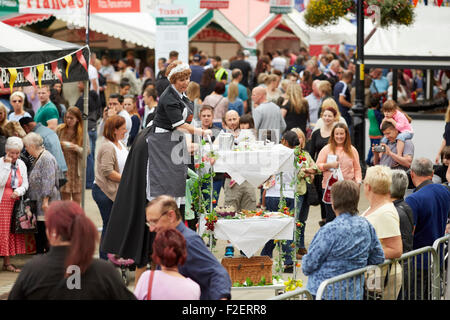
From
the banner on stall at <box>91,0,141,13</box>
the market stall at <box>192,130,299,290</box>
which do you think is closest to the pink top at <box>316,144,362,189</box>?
the market stall at <box>192,130,299,290</box>

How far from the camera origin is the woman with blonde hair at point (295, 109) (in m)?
14.2

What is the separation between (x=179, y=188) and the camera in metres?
7.95

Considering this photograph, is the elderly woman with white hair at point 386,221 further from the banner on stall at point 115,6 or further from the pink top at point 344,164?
the banner on stall at point 115,6

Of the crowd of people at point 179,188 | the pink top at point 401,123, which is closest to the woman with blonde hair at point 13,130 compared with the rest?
the crowd of people at point 179,188

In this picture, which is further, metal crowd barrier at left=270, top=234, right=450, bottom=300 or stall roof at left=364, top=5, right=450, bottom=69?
stall roof at left=364, top=5, right=450, bottom=69

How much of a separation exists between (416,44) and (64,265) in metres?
12.8

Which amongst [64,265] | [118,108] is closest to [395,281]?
[64,265]

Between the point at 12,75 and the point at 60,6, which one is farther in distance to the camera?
the point at 60,6

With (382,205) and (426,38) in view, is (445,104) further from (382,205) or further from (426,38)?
(382,205)

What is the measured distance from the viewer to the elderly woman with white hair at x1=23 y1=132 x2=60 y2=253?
9.85 metres

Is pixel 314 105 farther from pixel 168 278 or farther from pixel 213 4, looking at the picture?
pixel 168 278

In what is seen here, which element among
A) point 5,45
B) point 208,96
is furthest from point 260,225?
point 208,96

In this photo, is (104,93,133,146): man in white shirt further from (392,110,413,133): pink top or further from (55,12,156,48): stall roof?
(55,12,156,48): stall roof

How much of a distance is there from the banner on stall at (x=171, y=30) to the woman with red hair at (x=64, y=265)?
12.2 metres
